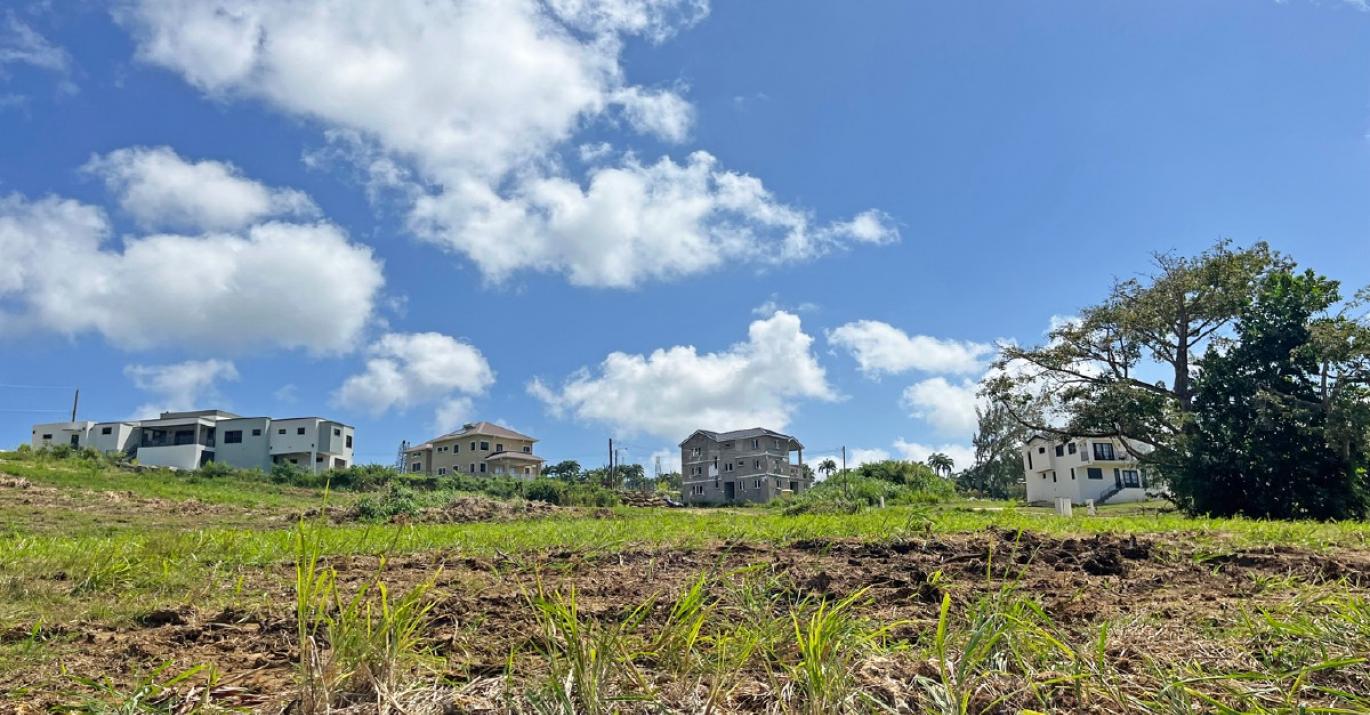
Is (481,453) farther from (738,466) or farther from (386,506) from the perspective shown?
(386,506)

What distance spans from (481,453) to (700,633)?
7131cm

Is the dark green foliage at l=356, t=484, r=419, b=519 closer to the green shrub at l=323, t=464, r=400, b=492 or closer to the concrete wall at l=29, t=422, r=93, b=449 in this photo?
the green shrub at l=323, t=464, r=400, b=492

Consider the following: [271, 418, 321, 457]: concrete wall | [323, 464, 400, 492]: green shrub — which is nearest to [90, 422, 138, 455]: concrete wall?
[271, 418, 321, 457]: concrete wall

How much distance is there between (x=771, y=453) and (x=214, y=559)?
197 feet

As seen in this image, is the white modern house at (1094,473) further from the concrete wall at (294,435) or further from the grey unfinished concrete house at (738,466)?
the concrete wall at (294,435)

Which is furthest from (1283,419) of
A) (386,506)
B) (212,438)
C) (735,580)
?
(212,438)

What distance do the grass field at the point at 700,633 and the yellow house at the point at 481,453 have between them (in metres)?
65.6

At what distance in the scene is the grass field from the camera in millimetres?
1987

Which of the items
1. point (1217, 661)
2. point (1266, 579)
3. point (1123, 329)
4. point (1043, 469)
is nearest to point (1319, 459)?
point (1123, 329)

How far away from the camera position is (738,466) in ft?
211

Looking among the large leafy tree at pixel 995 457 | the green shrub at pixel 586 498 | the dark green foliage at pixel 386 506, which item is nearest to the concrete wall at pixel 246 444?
the green shrub at pixel 586 498

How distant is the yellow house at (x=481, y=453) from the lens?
6894cm

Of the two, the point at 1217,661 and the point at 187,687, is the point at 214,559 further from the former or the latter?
the point at 1217,661

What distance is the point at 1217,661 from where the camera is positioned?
227 centimetres
